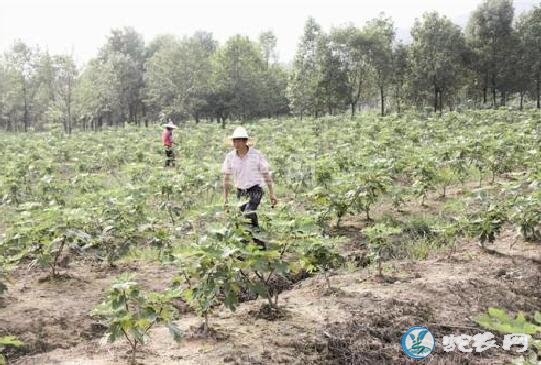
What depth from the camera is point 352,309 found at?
17.7 feet

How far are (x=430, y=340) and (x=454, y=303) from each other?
105cm

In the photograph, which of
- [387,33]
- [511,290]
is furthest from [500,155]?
[387,33]

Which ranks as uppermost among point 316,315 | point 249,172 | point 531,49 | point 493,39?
point 493,39

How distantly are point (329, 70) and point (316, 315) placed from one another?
3002 cm

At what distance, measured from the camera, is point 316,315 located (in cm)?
530

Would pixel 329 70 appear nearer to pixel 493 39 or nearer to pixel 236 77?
pixel 236 77

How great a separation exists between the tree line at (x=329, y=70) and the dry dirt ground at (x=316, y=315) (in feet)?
90.3

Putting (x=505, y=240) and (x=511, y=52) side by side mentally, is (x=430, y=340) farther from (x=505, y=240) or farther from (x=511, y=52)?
(x=511, y=52)

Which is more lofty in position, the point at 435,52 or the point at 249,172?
the point at 435,52

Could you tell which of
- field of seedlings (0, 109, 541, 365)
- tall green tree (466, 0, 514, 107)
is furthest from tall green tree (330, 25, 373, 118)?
field of seedlings (0, 109, 541, 365)

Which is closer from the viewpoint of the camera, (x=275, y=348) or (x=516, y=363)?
(x=516, y=363)

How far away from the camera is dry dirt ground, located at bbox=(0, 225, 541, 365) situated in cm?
463

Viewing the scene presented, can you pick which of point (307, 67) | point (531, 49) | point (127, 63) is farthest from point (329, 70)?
point (127, 63)

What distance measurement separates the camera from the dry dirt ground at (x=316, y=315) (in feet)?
15.2
